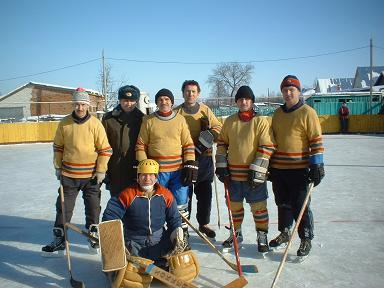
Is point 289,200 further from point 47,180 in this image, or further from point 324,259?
point 47,180

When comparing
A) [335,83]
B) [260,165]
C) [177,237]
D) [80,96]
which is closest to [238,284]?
[177,237]

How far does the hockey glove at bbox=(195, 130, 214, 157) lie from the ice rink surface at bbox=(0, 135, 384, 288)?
41.1 inches

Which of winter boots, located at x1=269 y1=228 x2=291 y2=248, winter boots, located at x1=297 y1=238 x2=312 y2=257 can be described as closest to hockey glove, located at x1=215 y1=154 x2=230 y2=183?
winter boots, located at x1=269 y1=228 x2=291 y2=248

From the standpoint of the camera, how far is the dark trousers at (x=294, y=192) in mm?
3377

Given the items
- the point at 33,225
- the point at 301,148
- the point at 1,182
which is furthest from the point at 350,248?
the point at 1,182

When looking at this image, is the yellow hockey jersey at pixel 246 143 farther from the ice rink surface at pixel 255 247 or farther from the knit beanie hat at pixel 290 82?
the ice rink surface at pixel 255 247

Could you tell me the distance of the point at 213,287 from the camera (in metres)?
2.89

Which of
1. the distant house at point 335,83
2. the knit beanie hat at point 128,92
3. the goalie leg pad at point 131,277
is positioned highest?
the distant house at point 335,83

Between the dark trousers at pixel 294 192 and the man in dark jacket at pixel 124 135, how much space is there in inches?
58.5

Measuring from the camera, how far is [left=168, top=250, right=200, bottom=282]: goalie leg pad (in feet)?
9.14

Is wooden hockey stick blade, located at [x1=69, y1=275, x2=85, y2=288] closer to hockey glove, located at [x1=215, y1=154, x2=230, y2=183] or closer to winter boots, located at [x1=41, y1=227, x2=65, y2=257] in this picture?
winter boots, located at [x1=41, y1=227, x2=65, y2=257]

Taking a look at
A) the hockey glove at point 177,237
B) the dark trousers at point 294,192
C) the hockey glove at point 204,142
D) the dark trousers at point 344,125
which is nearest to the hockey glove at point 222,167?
the hockey glove at point 204,142

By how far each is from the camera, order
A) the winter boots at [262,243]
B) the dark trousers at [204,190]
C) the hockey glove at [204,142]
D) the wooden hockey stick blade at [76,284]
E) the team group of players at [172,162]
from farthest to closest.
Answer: the dark trousers at [204,190] → the hockey glove at [204,142] → the winter boots at [262,243] → the team group of players at [172,162] → the wooden hockey stick blade at [76,284]

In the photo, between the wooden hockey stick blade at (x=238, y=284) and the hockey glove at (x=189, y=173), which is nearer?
the wooden hockey stick blade at (x=238, y=284)
